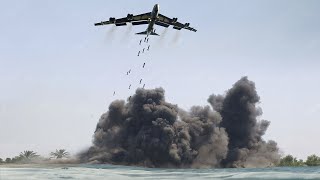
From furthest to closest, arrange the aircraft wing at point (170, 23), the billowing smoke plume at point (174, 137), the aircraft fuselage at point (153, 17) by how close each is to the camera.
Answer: the billowing smoke plume at point (174, 137)
the aircraft wing at point (170, 23)
the aircraft fuselage at point (153, 17)

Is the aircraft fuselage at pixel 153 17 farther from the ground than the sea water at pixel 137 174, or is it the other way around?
the aircraft fuselage at pixel 153 17

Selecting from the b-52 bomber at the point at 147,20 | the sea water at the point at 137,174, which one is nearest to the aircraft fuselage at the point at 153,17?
the b-52 bomber at the point at 147,20

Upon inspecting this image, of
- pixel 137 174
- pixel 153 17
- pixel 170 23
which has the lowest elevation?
pixel 137 174

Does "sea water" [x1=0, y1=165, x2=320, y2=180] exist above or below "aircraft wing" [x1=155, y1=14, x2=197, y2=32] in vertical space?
below

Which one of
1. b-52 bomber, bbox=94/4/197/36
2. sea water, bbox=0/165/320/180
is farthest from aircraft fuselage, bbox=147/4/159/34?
sea water, bbox=0/165/320/180

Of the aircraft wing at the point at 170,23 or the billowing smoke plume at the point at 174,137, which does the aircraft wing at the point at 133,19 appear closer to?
the aircraft wing at the point at 170,23

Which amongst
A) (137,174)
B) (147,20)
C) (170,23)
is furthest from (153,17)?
(137,174)

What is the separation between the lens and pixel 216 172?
79812 mm

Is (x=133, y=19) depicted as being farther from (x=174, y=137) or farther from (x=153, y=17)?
(x=174, y=137)

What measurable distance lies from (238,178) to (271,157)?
88.2 meters

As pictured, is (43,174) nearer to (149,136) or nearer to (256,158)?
(149,136)

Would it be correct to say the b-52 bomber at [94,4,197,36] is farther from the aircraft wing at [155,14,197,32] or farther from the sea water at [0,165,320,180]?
the sea water at [0,165,320,180]

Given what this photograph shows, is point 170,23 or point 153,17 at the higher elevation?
point 170,23

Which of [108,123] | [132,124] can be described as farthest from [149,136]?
[108,123]
